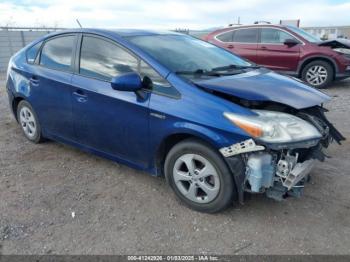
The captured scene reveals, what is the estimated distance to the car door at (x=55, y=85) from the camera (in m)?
4.16

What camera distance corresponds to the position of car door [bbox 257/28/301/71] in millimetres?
9414

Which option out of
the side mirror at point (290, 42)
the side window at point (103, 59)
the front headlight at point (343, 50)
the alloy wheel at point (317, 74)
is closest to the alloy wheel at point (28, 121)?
the side window at point (103, 59)

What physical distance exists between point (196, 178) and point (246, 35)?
7.63 metres

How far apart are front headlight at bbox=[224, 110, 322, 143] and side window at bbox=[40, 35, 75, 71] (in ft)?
7.12

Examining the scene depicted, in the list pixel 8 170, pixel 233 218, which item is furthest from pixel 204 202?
pixel 8 170

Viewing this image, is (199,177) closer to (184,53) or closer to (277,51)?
(184,53)

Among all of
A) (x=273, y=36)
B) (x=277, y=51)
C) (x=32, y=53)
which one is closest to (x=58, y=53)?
(x=32, y=53)

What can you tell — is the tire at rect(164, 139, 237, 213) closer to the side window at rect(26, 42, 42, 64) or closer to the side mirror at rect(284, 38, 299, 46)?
the side window at rect(26, 42, 42, 64)

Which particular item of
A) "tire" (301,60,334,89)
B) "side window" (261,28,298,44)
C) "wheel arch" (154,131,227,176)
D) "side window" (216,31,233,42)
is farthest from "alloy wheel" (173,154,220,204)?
"side window" (216,31,233,42)

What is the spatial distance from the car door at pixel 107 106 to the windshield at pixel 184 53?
247mm

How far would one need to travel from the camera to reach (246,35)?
10.0m

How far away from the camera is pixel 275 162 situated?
2920 millimetres

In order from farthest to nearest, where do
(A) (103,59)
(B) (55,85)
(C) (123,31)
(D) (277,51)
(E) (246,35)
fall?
(E) (246,35) < (D) (277,51) < (B) (55,85) < (C) (123,31) < (A) (103,59)

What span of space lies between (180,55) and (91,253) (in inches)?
81.8
